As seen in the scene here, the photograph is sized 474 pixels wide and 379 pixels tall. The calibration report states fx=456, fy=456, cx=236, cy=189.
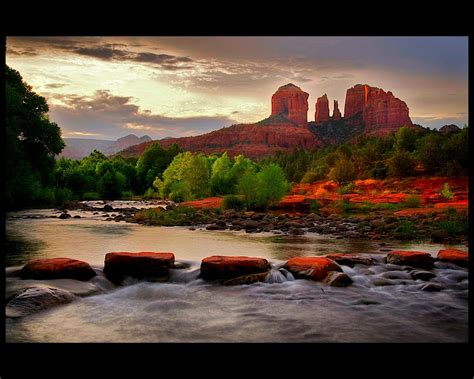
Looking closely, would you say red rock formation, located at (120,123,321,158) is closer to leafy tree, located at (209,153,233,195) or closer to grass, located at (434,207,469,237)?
leafy tree, located at (209,153,233,195)

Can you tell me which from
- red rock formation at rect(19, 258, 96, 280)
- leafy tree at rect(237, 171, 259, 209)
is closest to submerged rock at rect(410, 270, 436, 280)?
red rock formation at rect(19, 258, 96, 280)

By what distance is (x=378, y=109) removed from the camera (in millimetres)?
123375

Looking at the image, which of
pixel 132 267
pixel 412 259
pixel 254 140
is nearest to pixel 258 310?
pixel 132 267

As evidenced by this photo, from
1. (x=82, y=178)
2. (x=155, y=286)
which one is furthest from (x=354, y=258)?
(x=82, y=178)

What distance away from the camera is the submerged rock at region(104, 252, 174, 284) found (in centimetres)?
861

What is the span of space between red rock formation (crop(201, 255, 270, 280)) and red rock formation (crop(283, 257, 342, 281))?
0.63m

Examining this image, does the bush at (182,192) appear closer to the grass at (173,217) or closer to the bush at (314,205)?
the bush at (314,205)

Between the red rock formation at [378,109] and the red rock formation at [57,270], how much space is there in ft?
372

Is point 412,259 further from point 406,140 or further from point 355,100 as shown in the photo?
point 355,100
